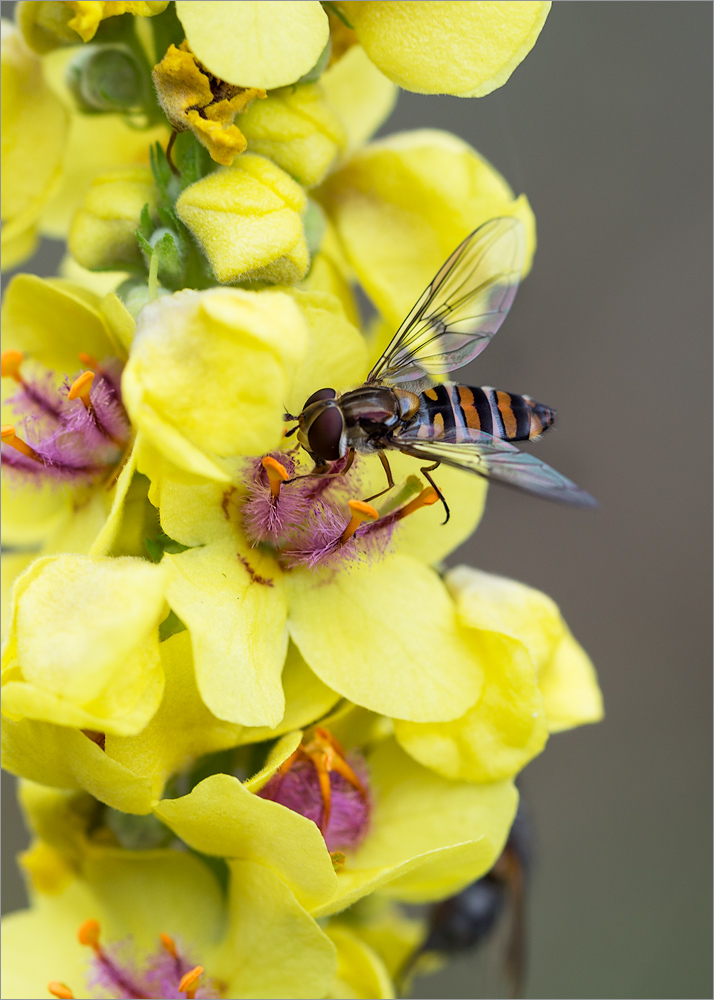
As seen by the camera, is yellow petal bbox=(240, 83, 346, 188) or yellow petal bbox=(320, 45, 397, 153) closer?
yellow petal bbox=(240, 83, 346, 188)

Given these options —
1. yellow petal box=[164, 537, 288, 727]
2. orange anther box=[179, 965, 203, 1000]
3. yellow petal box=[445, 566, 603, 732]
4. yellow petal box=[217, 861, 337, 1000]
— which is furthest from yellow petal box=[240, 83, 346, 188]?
orange anther box=[179, 965, 203, 1000]

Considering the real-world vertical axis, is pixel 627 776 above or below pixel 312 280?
below

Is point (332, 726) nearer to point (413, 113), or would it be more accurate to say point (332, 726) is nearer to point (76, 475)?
point (76, 475)

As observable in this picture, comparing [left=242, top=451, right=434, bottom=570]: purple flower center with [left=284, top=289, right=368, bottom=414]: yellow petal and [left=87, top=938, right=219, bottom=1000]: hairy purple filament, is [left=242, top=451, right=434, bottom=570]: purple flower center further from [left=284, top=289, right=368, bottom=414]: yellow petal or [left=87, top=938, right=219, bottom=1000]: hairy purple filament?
[left=87, top=938, right=219, bottom=1000]: hairy purple filament

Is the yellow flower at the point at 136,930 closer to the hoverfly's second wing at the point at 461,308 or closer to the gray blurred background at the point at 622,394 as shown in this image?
the hoverfly's second wing at the point at 461,308

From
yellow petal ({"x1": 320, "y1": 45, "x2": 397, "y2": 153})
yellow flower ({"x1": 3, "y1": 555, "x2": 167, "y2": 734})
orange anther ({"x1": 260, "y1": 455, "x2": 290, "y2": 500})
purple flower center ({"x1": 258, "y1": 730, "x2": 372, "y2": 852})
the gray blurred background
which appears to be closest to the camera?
yellow flower ({"x1": 3, "y1": 555, "x2": 167, "y2": 734})

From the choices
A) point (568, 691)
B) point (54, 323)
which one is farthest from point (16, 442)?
point (568, 691)

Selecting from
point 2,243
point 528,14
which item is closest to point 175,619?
point 2,243
